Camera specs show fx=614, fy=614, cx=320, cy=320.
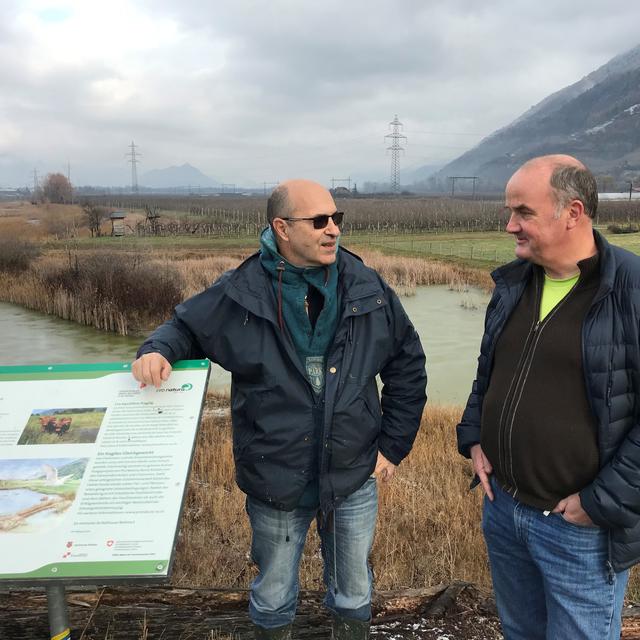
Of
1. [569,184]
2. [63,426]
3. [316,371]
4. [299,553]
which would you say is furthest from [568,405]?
[63,426]

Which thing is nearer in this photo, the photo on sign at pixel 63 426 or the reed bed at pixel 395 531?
the photo on sign at pixel 63 426

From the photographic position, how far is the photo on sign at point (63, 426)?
198 cm

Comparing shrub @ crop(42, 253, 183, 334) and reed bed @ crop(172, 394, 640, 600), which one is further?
shrub @ crop(42, 253, 183, 334)

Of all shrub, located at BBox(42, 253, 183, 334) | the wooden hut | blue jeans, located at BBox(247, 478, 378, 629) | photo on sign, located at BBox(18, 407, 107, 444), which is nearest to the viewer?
photo on sign, located at BBox(18, 407, 107, 444)

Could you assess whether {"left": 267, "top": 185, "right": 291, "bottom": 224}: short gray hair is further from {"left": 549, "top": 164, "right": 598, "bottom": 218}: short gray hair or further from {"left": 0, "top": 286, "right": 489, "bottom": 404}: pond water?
{"left": 0, "top": 286, "right": 489, "bottom": 404}: pond water

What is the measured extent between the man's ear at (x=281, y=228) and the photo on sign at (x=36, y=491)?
0.98 m

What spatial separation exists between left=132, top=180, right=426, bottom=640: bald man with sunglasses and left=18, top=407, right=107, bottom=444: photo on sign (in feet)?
0.68

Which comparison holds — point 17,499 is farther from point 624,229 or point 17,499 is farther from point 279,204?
point 624,229

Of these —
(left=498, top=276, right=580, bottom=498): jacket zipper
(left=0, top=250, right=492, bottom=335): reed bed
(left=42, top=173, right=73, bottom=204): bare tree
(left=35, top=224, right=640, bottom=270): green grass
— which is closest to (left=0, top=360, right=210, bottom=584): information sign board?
(left=498, top=276, right=580, bottom=498): jacket zipper

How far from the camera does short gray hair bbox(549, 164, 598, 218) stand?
187 centimetres

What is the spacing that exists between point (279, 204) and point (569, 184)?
3.12 ft

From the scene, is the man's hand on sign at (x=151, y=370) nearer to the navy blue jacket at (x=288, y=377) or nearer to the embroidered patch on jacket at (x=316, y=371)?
the navy blue jacket at (x=288, y=377)

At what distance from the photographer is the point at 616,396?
1.79m

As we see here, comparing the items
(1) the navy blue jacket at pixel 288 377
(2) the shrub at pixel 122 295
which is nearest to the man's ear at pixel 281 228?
(1) the navy blue jacket at pixel 288 377
